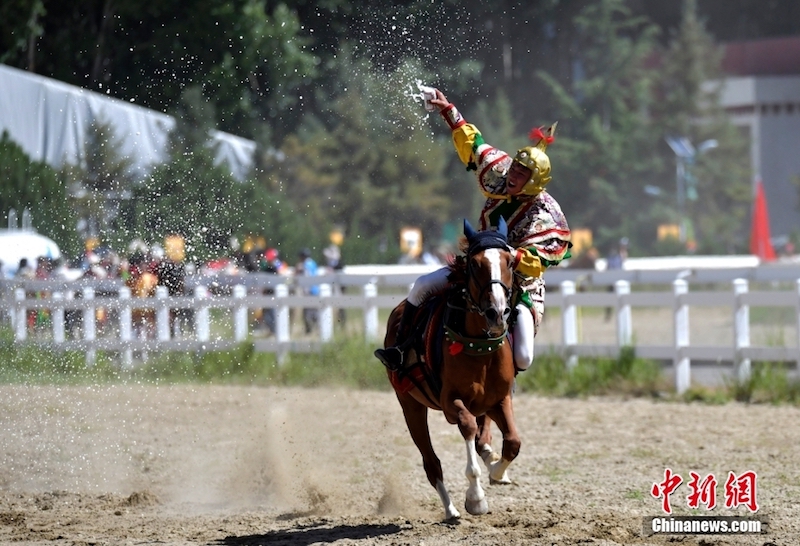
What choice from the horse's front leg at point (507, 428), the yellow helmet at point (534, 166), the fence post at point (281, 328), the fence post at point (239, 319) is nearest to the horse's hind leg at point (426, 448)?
the horse's front leg at point (507, 428)

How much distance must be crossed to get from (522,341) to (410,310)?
84cm

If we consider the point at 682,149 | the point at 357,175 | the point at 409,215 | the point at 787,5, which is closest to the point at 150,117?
the point at 357,175

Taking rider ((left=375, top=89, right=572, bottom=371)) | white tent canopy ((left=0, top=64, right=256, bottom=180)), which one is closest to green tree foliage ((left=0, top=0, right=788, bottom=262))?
white tent canopy ((left=0, top=64, right=256, bottom=180))

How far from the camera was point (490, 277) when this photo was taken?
20.9ft

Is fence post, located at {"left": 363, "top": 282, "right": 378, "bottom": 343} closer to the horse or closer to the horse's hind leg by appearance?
the horse's hind leg

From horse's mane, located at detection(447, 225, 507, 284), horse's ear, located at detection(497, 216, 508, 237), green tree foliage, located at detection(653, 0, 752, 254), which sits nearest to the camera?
horse's mane, located at detection(447, 225, 507, 284)

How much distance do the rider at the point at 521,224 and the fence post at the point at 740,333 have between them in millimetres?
6435

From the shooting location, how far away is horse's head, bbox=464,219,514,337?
631 cm

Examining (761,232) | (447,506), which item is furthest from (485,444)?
(761,232)

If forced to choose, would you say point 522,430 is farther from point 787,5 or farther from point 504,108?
point 787,5

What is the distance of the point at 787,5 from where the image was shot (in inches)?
2938

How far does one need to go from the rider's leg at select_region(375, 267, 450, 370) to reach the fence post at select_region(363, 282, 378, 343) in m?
7.81

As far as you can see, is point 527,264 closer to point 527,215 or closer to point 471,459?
point 527,215

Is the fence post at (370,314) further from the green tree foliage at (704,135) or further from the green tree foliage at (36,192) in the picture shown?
the green tree foliage at (704,135)
